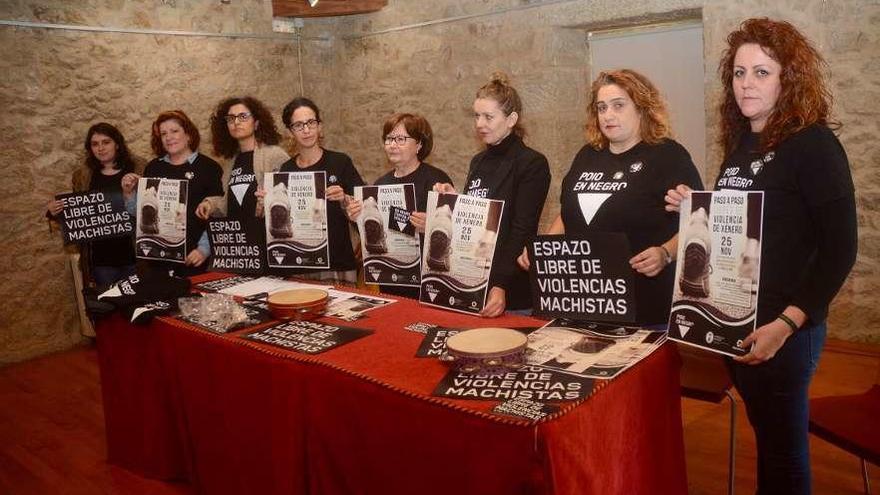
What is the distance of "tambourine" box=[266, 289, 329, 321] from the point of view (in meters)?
2.57

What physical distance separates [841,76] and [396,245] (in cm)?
278

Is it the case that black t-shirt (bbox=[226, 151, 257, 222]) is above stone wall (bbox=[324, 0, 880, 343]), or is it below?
below

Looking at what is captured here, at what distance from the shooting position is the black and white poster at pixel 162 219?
140 inches

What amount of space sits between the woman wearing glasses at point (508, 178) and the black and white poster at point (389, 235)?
30 cm

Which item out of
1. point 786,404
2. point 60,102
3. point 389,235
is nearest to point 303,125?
point 389,235

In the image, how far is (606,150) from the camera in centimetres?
242

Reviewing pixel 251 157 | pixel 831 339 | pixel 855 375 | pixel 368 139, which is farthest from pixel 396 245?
pixel 368 139

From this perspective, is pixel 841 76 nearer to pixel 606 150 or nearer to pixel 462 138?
pixel 606 150

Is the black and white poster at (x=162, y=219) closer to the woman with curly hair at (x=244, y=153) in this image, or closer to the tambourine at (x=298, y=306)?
the woman with curly hair at (x=244, y=153)

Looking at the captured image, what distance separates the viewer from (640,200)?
227cm

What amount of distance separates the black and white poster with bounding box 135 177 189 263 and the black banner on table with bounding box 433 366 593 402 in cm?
217

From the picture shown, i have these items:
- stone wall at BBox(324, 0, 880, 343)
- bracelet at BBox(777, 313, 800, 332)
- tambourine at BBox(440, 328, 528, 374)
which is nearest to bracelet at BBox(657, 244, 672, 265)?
bracelet at BBox(777, 313, 800, 332)

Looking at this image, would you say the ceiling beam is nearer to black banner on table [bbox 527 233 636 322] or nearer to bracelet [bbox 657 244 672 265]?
black banner on table [bbox 527 233 636 322]

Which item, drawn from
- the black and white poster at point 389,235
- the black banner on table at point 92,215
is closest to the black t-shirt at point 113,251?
the black banner on table at point 92,215
